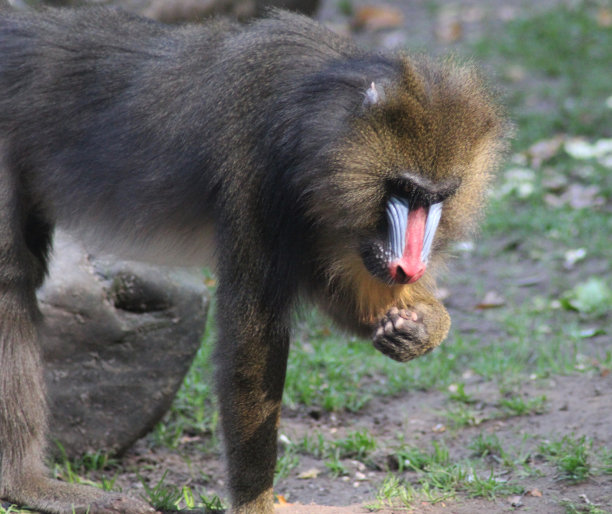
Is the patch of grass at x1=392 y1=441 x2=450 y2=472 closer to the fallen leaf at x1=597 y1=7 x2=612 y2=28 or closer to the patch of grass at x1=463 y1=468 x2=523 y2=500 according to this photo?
the patch of grass at x1=463 y1=468 x2=523 y2=500

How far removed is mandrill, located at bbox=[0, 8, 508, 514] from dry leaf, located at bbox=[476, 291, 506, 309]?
2.63 m

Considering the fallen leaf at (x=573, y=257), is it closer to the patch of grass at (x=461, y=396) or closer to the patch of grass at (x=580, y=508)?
the patch of grass at (x=461, y=396)

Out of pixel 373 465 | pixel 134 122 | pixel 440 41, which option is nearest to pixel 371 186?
pixel 134 122

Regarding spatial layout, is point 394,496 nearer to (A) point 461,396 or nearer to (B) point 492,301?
(A) point 461,396

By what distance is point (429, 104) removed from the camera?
3.38 m

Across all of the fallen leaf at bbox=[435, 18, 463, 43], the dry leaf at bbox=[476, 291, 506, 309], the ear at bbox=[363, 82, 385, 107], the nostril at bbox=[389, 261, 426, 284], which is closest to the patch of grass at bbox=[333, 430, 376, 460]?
the nostril at bbox=[389, 261, 426, 284]

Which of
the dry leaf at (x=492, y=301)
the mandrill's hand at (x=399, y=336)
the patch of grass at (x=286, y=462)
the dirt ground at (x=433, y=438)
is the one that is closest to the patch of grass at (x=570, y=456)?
the dirt ground at (x=433, y=438)

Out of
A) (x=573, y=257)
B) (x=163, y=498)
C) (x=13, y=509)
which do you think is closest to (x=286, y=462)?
(x=163, y=498)

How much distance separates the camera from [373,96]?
3279 mm

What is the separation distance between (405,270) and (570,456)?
1.50m

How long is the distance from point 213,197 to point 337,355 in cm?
237

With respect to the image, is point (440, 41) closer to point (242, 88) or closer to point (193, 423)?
point (193, 423)

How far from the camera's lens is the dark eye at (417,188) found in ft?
10.8

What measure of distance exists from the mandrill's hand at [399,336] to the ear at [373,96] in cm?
83
